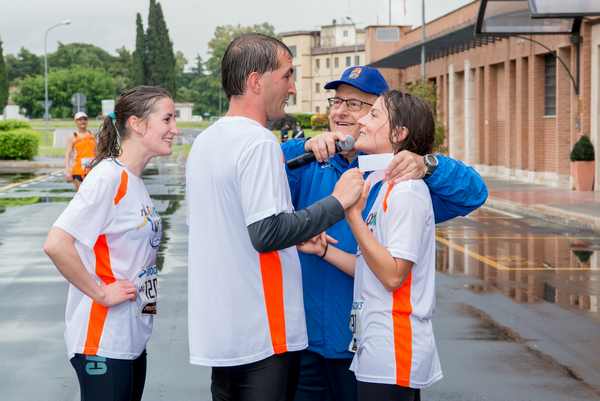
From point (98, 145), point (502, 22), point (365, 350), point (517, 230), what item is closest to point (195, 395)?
point (98, 145)

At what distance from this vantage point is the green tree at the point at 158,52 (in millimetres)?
135000

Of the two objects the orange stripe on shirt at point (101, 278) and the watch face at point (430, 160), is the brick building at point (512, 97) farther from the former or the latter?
the orange stripe on shirt at point (101, 278)

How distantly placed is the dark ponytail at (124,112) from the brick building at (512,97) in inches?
1025

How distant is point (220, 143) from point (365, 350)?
0.90 meters

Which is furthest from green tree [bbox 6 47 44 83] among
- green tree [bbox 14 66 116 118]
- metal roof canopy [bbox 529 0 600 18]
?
metal roof canopy [bbox 529 0 600 18]

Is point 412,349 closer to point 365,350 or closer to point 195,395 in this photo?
point 365,350

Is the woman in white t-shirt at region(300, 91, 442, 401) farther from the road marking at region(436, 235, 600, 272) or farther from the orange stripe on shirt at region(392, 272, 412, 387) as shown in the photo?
the road marking at region(436, 235, 600, 272)

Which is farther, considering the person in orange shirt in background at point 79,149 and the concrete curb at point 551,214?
the person in orange shirt in background at point 79,149

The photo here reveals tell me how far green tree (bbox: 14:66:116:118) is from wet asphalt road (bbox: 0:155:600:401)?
403ft

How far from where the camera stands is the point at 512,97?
38.9 metres

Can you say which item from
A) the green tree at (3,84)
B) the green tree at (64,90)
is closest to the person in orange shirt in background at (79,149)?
the green tree at (3,84)

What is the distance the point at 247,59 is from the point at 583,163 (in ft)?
86.4

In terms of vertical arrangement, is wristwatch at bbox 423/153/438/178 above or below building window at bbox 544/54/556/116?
below

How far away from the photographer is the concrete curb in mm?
20266
